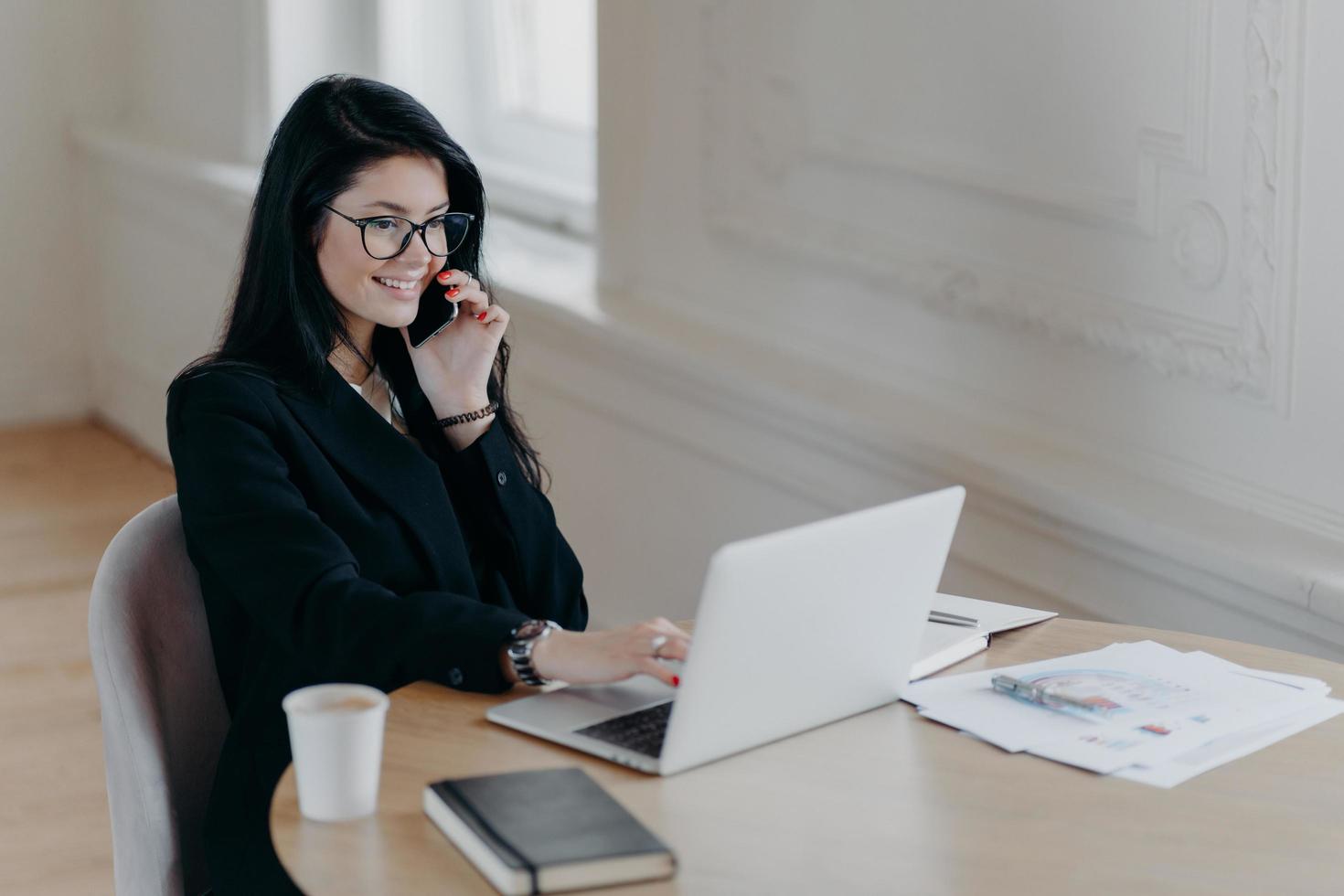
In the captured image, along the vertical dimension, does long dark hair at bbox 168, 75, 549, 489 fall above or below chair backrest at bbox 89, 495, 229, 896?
above

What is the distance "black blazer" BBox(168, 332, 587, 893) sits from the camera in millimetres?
1468

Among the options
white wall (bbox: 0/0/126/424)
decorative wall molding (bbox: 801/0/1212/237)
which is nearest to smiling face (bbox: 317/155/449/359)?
decorative wall molding (bbox: 801/0/1212/237)

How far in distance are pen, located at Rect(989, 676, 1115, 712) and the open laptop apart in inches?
3.7

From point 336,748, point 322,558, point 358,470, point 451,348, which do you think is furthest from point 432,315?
point 336,748

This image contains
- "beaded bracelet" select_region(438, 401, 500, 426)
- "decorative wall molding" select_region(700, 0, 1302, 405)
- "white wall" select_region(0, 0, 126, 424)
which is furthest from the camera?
"white wall" select_region(0, 0, 126, 424)

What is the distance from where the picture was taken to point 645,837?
3.80ft

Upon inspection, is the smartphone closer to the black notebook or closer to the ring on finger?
the ring on finger

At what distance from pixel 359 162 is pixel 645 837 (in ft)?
2.75

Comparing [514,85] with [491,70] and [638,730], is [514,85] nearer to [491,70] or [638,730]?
[491,70]

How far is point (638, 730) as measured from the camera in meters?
1.36

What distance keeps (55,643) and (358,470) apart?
7.01ft

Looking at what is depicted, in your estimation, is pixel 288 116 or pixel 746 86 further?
pixel 746 86

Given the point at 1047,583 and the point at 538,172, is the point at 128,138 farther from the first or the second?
the point at 1047,583

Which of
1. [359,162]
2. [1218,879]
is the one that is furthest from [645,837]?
[359,162]
